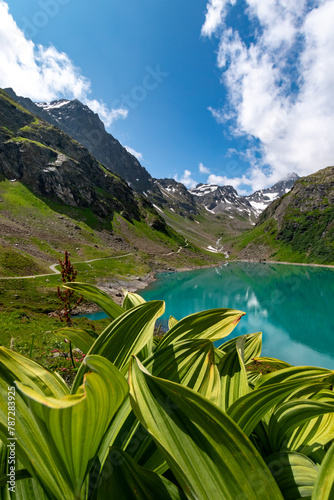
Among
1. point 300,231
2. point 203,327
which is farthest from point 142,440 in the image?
point 300,231

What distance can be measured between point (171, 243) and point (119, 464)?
5569 inches

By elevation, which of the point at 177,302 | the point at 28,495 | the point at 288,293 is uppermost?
the point at 288,293

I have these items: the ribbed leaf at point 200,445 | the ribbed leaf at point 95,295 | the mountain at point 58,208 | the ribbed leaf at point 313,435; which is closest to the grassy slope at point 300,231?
the mountain at point 58,208

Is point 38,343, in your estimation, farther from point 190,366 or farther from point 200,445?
point 200,445

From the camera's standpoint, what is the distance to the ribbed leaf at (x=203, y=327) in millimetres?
1743

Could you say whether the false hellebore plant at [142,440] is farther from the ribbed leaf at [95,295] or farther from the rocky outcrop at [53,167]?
the rocky outcrop at [53,167]

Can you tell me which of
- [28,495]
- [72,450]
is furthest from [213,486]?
[28,495]

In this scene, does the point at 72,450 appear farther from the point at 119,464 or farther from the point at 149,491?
the point at 149,491

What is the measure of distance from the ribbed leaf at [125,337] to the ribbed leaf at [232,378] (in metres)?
0.61

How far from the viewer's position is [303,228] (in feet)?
468

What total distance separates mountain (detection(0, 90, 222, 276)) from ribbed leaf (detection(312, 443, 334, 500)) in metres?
49.9

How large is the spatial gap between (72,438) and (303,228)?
168838 mm

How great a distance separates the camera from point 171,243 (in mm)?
142250

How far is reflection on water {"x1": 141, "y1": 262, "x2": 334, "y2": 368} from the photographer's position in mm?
29431
